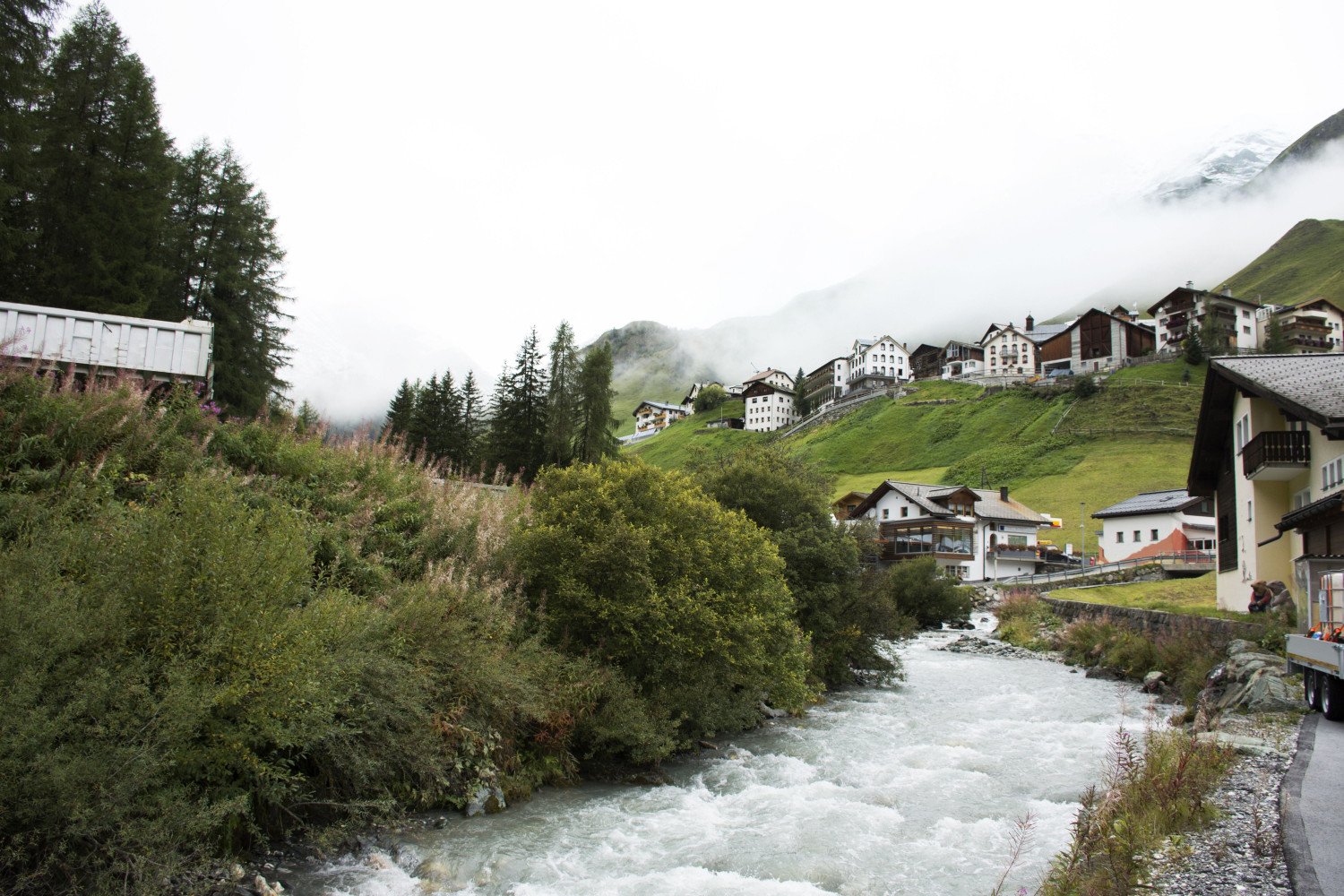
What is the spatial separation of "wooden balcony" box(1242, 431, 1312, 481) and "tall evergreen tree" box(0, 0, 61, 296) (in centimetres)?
3765

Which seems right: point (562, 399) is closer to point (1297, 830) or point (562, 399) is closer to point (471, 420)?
point (471, 420)

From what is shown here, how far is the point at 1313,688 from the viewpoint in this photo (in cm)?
1532

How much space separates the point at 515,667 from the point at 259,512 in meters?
5.38

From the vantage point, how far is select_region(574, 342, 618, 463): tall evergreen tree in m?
57.4

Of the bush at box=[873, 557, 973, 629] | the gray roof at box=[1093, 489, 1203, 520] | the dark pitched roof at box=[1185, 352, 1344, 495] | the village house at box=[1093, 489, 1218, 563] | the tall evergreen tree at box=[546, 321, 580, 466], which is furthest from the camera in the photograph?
the gray roof at box=[1093, 489, 1203, 520]

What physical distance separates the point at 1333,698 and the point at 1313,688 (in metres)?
1.28

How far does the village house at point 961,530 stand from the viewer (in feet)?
244

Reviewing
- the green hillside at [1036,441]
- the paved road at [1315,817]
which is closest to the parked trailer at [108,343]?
the paved road at [1315,817]

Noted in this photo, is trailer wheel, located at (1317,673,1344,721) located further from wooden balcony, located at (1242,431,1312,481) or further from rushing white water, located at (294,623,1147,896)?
wooden balcony, located at (1242,431,1312,481)

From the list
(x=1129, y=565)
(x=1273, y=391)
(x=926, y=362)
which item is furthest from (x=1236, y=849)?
(x=926, y=362)

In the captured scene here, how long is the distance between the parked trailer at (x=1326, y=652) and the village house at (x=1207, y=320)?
135860 millimetres

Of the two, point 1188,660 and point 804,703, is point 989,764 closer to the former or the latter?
point 804,703

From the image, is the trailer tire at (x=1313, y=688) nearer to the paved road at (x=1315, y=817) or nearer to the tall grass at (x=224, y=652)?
the paved road at (x=1315, y=817)

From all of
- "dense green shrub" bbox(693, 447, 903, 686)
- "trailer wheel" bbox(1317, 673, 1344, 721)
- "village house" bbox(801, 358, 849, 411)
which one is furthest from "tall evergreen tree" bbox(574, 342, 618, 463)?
"village house" bbox(801, 358, 849, 411)
